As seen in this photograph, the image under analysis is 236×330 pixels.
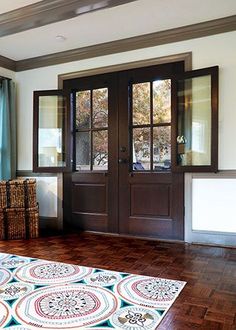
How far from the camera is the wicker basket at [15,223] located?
143 inches

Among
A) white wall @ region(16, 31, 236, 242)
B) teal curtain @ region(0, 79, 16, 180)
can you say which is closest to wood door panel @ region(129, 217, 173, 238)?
white wall @ region(16, 31, 236, 242)

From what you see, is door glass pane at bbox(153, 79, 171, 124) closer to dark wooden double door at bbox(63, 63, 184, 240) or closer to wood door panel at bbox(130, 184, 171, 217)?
dark wooden double door at bbox(63, 63, 184, 240)

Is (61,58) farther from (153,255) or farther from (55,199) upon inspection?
(153,255)

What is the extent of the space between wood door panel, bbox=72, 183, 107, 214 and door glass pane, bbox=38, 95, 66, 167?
1.48ft

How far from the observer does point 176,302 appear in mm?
1861

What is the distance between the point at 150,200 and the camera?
3572 millimetres

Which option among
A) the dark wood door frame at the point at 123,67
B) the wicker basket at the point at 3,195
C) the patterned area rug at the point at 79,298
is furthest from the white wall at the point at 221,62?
the wicker basket at the point at 3,195

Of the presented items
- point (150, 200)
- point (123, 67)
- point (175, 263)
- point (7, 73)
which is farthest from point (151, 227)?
point (7, 73)

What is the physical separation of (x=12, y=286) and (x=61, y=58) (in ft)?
9.97

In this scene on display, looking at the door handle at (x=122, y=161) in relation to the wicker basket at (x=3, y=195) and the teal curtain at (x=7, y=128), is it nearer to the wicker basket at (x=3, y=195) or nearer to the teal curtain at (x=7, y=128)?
the wicker basket at (x=3, y=195)

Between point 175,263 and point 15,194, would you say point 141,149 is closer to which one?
point 175,263

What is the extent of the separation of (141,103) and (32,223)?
2.05 metres

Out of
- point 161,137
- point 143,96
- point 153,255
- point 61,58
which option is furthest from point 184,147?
point 61,58

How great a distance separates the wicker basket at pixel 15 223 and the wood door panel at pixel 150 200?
4.54 feet
